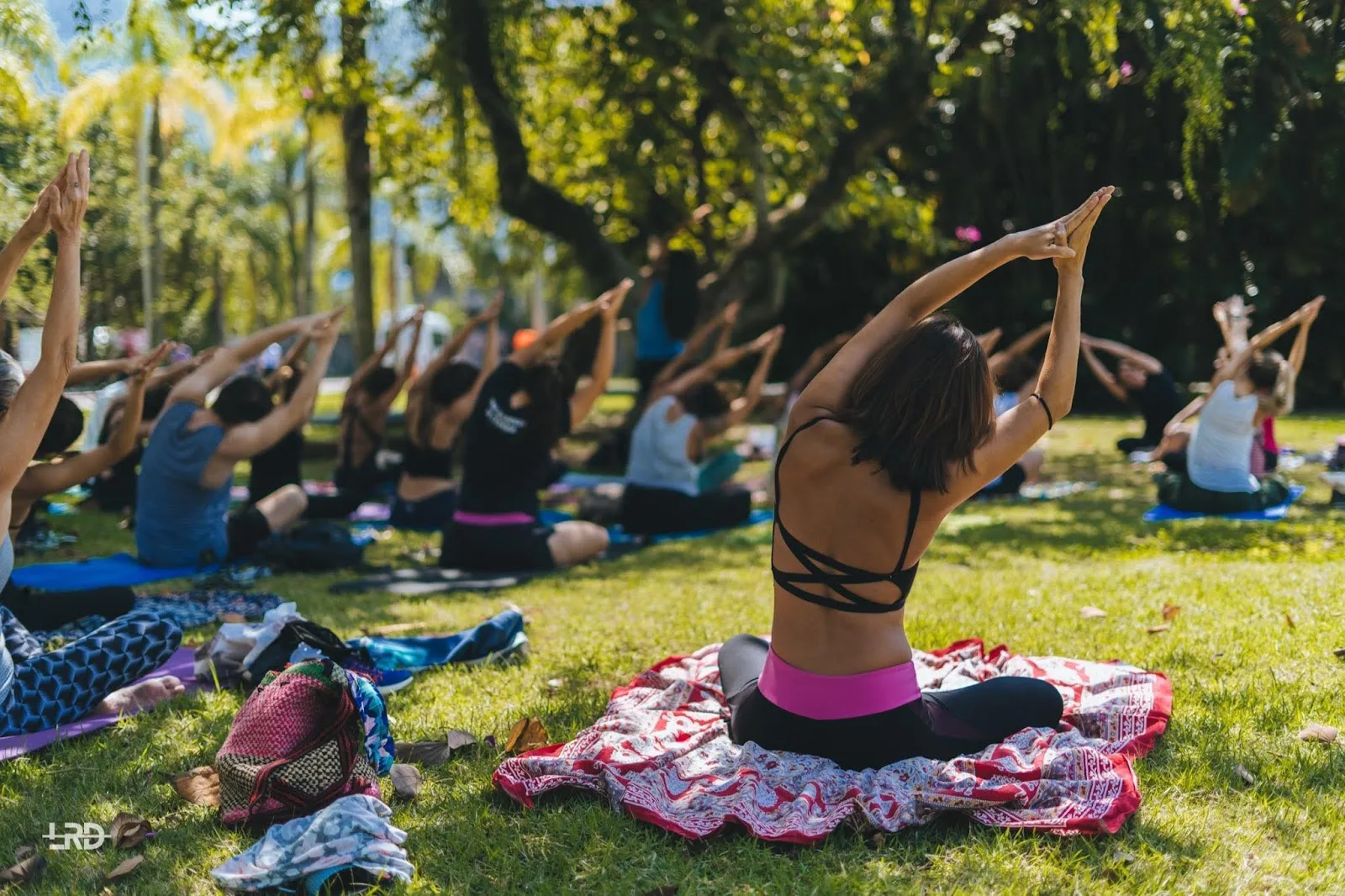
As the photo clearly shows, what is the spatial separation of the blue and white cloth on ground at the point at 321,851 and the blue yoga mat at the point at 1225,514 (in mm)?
7454

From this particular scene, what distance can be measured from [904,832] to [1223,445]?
22.5ft

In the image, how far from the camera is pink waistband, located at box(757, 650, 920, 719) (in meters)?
3.50

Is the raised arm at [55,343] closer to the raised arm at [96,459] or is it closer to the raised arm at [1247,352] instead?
the raised arm at [96,459]

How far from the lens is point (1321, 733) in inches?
149

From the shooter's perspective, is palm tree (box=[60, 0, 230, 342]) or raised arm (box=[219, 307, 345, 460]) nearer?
raised arm (box=[219, 307, 345, 460])

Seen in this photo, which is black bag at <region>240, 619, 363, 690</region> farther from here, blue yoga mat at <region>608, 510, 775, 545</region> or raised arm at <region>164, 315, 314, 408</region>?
blue yoga mat at <region>608, 510, 775, 545</region>

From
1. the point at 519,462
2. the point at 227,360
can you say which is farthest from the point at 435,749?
the point at 227,360

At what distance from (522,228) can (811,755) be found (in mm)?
15486

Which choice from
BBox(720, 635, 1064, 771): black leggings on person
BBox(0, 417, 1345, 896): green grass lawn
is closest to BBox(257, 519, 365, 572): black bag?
BBox(0, 417, 1345, 896): green grass lawn

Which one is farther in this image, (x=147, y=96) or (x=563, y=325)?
(x=147, y=96)

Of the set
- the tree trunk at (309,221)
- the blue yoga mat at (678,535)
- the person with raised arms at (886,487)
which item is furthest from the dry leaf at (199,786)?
the tree trunk at (309,221)

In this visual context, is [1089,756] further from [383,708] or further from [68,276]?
[68,276]

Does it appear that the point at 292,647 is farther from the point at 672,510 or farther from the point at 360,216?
the point at 360,216

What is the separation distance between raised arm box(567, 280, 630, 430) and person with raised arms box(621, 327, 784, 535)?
3.59ft
